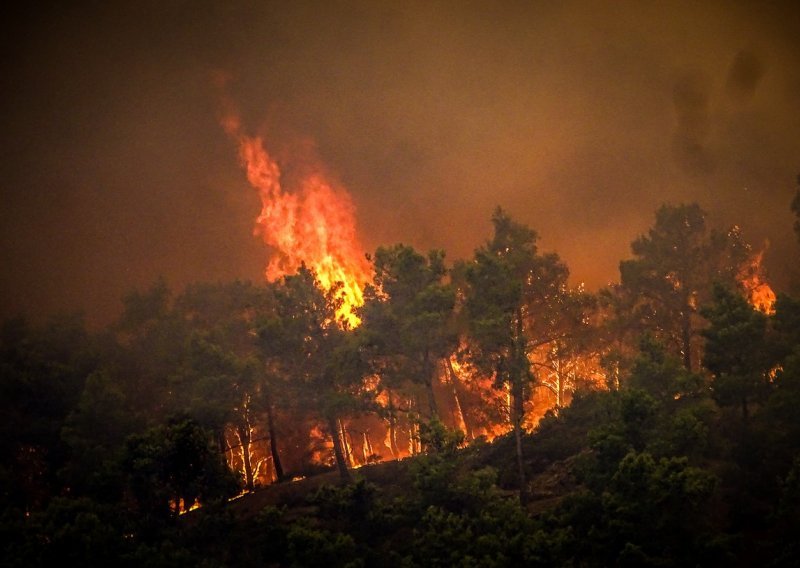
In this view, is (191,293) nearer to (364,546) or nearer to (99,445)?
(99,445)

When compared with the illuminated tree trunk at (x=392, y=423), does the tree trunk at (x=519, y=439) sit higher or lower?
lower

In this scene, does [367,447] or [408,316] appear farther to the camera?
[367,447]

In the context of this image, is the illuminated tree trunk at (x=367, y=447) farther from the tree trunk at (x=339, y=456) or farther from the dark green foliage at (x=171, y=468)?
the dark green foliage at (x=171, y=468)

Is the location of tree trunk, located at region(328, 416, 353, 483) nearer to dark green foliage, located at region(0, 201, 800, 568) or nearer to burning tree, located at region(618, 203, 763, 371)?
dark green foliage, located at region(0, 201, 800, 568)

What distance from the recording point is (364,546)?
19609 millimetres

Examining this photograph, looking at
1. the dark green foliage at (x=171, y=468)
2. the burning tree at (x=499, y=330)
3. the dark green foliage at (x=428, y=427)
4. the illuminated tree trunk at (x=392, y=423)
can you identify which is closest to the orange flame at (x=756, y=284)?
the dark green foliage at (x=428, y=427)

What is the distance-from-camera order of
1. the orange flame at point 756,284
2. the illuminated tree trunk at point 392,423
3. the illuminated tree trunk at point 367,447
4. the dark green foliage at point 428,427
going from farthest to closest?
the illuminated tree trunk at point 367,447, the orange flame at point 756,284, the illuminated tree trunk at point 392,423, the dark green foliage at point 428,427

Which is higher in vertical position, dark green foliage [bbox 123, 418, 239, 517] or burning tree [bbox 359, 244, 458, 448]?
burning tree [bbox 359, 244, 458, 448]

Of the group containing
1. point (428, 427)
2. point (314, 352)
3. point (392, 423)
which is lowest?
point (428, 427)

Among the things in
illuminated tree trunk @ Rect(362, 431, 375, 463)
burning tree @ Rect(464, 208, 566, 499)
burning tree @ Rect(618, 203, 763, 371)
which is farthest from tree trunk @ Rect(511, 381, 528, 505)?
illuminated tree trunk @ Rect(362, 431, 375, 463)

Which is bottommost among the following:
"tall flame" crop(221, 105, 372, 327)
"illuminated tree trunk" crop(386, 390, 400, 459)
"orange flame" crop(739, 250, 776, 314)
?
"illuminated tree trunk" crop(386, 390, 400, 459)

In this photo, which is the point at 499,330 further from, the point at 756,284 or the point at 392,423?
the point at 756,284

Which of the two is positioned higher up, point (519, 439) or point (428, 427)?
point (428, 427)

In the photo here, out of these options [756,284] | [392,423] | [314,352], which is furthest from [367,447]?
[756,284]
